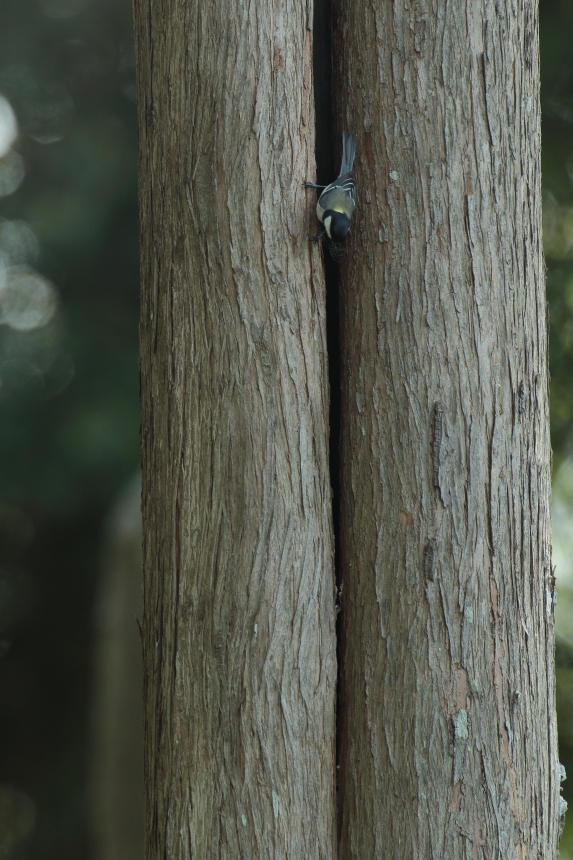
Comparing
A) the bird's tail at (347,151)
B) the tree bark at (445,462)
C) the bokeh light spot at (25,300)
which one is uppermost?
the bokeh light spot at (25,300)

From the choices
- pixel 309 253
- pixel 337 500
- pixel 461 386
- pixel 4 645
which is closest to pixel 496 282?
pixel 461 386

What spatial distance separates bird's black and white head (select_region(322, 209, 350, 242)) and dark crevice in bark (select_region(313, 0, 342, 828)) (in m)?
0.07

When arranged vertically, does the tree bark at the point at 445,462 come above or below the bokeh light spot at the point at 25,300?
below

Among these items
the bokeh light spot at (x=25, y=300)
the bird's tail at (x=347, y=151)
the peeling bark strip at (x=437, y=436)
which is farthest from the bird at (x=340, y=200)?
the bokeh light spot at (x=25, y=300)

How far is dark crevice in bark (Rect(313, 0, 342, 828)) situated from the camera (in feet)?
4.43

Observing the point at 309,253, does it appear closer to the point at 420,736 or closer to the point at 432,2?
the point at 432,2

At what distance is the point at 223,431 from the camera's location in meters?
1.26

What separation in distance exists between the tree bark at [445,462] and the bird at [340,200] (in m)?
0.03

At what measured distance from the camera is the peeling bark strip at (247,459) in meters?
1.23

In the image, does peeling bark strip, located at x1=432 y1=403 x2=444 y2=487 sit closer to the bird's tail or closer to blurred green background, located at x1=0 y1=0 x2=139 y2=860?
the bird's tail

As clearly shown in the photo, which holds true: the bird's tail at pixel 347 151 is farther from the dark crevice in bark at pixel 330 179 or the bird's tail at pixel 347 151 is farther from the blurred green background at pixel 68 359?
the blurred green background at pixel 68 359

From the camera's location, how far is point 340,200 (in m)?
1.25

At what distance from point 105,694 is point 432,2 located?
8.81 feet

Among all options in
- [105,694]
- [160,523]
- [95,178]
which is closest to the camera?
[160,523]
